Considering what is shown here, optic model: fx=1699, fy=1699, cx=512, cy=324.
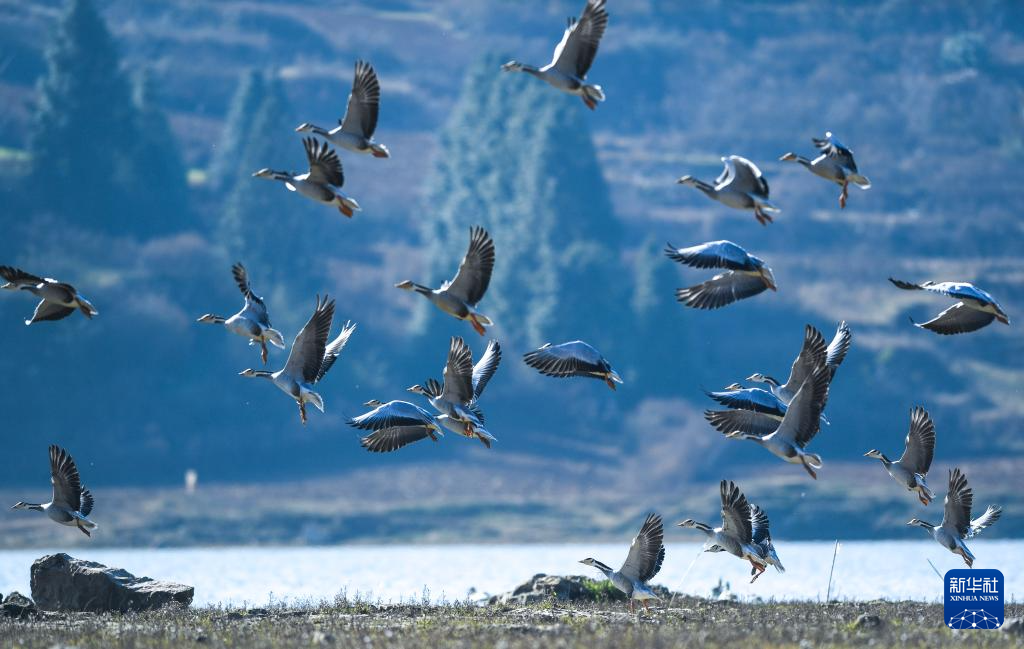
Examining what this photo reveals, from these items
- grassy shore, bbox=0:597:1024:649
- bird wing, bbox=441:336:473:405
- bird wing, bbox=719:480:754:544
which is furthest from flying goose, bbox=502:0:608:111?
grassy shore, bbox=0:597:1024:649

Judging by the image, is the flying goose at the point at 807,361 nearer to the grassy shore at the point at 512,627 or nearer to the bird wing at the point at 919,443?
the bird wing at the point at 919,443

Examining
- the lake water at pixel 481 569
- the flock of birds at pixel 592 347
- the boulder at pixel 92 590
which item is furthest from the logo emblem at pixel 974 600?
the boulder at pixel 92 590

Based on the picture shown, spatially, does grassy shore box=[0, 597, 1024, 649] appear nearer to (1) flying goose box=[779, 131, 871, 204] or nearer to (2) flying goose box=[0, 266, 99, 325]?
(2) flying goose box=[0, 266, 99, 325]

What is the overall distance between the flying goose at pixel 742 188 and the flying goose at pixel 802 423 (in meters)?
2.84

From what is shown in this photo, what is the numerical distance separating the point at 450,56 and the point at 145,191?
188ft

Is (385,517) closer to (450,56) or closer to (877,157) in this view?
(877,157)

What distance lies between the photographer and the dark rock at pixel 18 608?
3062 centimetres

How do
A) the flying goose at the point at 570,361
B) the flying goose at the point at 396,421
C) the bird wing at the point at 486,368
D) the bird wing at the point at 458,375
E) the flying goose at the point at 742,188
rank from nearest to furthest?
the bird wing at the point at 458,375 < the flying goose at the point at 742,188 < the flying goose at the point at 570,361 < the flying goose at the point at 396,421 < the bird wing at the point at 486,368

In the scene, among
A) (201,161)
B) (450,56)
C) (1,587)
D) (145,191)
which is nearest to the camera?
(1,587)

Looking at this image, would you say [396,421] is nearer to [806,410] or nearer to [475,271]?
[475,271]

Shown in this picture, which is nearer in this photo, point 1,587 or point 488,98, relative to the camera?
point 1,587

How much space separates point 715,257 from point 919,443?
15.6 ft

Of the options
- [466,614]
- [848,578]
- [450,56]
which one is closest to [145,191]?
[450,56]

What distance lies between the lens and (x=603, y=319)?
11344cm
